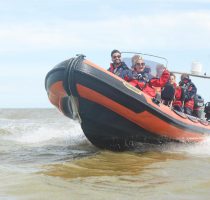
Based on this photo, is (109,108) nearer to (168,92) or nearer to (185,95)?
(168,92)

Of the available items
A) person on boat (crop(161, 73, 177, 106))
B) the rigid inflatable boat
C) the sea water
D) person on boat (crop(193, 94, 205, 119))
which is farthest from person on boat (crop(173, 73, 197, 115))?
the sea water

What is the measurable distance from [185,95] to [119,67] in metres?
1.61

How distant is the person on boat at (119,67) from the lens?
20.5ft

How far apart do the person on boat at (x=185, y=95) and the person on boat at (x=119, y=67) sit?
132cm

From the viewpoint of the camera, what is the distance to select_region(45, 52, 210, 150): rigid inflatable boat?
17.6ft

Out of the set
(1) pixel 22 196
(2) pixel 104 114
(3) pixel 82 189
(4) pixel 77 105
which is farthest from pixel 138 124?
(1) pixel 22 196

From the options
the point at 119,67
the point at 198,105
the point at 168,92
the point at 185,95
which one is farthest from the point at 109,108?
the point at 198,105

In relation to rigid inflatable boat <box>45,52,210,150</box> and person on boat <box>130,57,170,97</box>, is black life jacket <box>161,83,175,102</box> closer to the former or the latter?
person on boat <box>130,57,170,97</box>

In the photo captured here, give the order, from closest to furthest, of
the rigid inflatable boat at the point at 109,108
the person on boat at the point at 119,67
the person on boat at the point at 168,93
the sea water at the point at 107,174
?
the sea water at the point at 107,174 < the rigid inflatable boat at the point at 109,108 < the person on boat at the point at 119,67 < the person on boat at the point at 168,93

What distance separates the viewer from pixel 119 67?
6332 millimetres

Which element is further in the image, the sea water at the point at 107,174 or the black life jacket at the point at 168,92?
the black life jacket at the point at 168,92

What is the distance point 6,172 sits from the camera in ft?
14.3

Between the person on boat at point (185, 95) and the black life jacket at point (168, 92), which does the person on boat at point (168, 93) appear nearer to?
the black life jacket at point (168, 92)

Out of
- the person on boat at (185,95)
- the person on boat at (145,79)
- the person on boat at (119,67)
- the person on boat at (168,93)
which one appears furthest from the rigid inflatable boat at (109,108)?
the person on boat at (185,95)
